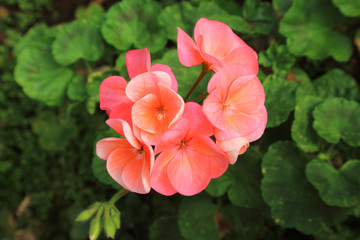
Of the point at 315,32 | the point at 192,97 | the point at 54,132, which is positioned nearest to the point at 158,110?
the point at 192,97

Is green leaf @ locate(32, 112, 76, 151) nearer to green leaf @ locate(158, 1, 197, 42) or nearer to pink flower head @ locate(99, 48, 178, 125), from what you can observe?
green leaf @ locate(158, 1, 197, 42)

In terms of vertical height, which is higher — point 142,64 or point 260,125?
point 142,64

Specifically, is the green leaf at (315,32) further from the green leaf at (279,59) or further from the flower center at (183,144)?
the flower center at (183,144)

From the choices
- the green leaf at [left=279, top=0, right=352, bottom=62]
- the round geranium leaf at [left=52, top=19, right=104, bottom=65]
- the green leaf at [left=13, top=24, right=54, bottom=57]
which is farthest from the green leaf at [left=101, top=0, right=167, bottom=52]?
the green leaf at [left=279, top=0, right=352, bottom=62]

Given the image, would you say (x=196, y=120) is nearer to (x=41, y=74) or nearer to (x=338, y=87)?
(x=338, y=87)

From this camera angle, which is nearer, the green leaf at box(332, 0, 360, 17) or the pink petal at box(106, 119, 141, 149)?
the pink petal at box(106, 119, 141, 149)

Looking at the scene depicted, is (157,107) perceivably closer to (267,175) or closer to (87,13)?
(267,175)
